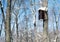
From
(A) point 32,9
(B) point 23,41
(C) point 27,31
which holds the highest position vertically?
(A) point 32,9

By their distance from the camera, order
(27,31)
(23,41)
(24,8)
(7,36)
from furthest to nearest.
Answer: (23,41), (27,31), (24,8), (7,36)

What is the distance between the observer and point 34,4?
24.9 meters

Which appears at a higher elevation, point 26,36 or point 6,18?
point 6,18

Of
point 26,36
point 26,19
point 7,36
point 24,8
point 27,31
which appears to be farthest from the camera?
point 26,36

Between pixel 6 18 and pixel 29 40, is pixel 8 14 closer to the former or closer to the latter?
pixel 6 18

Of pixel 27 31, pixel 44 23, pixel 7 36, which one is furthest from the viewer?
pixel 27 31

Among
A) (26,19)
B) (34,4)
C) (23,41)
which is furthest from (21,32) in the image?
(34,4)

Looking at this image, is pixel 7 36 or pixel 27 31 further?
pixel 27 31

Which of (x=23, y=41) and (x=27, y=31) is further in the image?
(x=23, y=41)

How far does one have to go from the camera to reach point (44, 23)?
17.7 ft

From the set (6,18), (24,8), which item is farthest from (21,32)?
(6,18)

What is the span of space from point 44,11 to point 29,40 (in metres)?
37.4

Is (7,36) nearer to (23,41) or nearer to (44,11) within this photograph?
(44,11)

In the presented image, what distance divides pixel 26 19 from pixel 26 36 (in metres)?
7.68
